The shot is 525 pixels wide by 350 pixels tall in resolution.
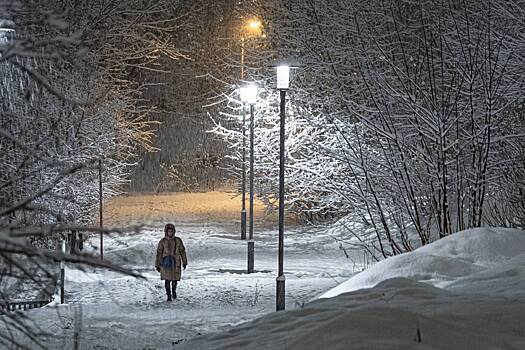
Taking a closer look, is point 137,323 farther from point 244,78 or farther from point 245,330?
point 244,78

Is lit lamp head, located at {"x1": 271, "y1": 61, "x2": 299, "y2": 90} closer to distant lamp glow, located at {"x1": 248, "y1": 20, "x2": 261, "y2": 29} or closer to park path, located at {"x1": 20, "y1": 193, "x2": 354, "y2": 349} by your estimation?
park path, located at {"x1": 20, "y1": 193, "x2": 354, "y2": 349}

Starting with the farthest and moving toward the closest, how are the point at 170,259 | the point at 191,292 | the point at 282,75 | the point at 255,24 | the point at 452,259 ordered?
the point at 255,24
the point at 191,292
the point at 170,259
the point at 282,75
the point at 452,259

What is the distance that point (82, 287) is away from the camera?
680 inches

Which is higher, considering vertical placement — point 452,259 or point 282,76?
point 282,76

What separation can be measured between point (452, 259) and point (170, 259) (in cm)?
648

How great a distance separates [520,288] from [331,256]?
48.1 ft

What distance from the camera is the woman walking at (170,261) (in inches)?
598

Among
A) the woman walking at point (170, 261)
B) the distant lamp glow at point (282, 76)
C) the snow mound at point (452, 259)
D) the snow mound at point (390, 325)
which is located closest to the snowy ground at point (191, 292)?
the woman walking at point (170, 261)

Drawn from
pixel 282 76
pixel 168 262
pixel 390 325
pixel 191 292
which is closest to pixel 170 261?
pixel 168 262

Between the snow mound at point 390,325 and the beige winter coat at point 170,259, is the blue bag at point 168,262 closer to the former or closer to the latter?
the beige winter coat at point 170,259

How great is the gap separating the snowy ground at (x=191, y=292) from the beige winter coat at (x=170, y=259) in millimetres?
415

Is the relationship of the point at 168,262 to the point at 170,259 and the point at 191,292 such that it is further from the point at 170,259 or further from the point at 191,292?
the point at 191,292

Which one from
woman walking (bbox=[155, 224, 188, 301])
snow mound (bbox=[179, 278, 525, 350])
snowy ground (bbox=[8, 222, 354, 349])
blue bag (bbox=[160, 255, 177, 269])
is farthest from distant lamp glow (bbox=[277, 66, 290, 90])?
snow mound (bbox=[179, 278, 525, 350])

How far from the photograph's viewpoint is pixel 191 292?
52.4 feet
